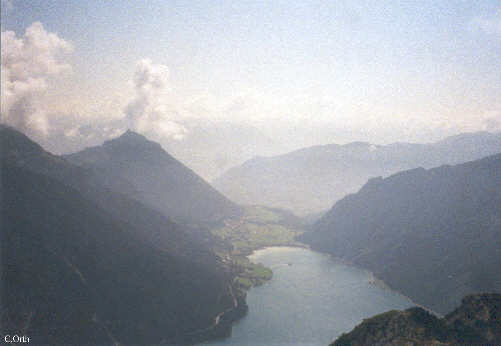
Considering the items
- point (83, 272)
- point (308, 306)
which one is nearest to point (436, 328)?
point (308, 306)

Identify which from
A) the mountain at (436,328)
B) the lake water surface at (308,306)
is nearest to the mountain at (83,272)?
the lake water surface at (308,306)

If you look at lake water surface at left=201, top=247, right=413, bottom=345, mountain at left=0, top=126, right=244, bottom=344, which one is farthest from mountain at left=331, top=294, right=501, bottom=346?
mountain at left=0, top=126, right=244, bottom=344

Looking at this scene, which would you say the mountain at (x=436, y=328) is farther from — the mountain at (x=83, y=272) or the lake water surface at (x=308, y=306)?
the mountain at (x=83, y=272)

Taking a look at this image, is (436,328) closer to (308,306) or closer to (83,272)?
(308,306)

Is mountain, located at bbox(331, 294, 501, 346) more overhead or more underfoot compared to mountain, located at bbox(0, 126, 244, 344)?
more underfoot

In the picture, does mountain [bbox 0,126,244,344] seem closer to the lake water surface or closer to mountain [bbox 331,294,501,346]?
the lake water surface

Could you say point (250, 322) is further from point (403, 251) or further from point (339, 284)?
point (403, 251)
